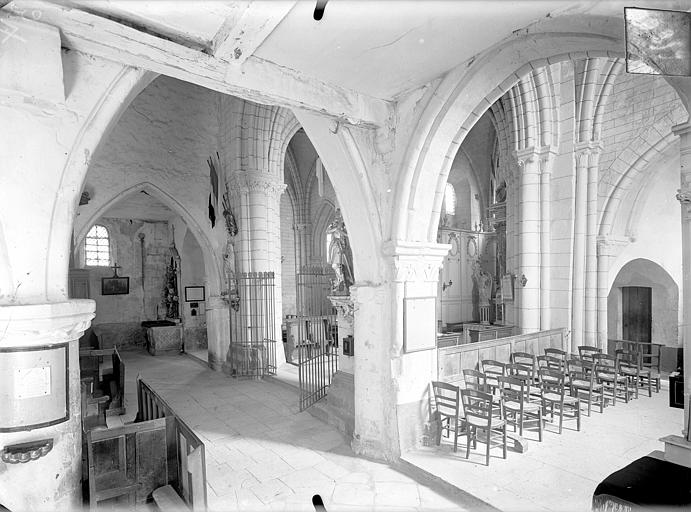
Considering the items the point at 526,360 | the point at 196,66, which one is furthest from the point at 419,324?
the point at 526,360

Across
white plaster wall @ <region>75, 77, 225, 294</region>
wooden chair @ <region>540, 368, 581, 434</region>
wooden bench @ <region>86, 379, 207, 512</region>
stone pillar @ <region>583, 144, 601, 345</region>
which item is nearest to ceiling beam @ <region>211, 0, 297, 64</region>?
wooden bench @ <region>86, 379, 207, 512</region>

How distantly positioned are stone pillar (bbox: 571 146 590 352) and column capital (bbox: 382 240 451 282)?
5.25 m

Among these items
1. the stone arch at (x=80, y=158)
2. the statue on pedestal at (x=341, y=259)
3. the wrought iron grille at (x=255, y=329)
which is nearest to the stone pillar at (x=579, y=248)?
the statue on pedestal at (x=341, y=259)

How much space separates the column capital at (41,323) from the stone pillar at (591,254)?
9.68 m

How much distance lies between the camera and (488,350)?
277 inches

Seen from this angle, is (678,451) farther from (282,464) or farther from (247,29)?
(247,29)

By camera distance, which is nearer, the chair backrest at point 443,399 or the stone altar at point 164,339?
the chair backrest at point 443,399

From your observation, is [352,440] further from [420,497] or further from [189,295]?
[189,295]

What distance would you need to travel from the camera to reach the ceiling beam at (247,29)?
285 cm

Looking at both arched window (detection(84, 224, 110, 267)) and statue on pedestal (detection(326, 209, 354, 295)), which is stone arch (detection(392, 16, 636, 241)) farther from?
arched window (detection(84, 224, 110, 267))

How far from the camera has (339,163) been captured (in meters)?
5.21

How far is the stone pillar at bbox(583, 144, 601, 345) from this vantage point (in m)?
9.15

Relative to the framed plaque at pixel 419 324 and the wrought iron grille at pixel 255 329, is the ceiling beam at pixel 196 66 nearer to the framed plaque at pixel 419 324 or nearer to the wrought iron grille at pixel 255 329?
the framed plaque at pixel 419 324

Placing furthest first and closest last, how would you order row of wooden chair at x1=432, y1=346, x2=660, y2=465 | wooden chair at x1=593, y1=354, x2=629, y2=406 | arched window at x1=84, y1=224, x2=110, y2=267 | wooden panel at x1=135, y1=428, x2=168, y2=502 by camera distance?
arched window at x1=84, y1=224, x2=110, y2=267 → wooden chair at x1=593, y1=354, x2=629, y2=406 → row of wooden chair at x1=432, y1=346, x2=660, y2=465 → wooden panel at x1=135, y1=428, x2=168, y2=502
